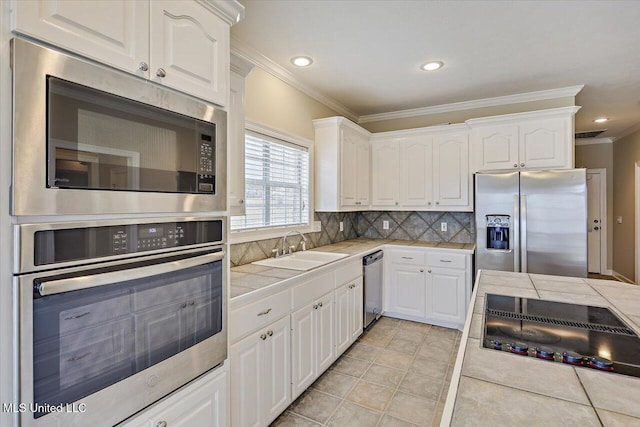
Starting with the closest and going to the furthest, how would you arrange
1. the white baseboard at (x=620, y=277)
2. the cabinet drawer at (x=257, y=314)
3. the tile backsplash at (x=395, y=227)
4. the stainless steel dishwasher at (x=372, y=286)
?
the cabinet drawer at (x=257, y=314)
the stainless steel dishwasher at (x=372, y=286)
the tile backsplash at (x=395, y=227)
the white baseboard at (x=620, y=277)

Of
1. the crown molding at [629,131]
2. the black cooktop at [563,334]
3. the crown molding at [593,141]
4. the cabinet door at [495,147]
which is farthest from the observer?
the crown molding at [593,141]

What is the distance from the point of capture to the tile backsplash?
12.5 feet

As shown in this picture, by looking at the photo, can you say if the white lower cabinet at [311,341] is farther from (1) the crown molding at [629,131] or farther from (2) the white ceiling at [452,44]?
(1) the crown molding at [629,131]

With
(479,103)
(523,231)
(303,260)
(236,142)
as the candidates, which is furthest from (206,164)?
(479,103)

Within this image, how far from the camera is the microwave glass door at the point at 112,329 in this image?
33.9 inches

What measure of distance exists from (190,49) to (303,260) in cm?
204

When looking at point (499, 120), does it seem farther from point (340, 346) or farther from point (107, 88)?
point (107, 88)

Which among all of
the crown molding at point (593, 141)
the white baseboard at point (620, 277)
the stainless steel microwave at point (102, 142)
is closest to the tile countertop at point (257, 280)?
the stainless steel microwave at point (102, 142)

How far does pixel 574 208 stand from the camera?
9.96ft

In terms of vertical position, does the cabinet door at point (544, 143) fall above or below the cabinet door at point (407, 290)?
above

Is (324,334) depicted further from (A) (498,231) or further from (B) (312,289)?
(A) (498,231)

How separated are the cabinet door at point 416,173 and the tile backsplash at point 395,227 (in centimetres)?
34

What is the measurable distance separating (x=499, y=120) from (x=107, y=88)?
12.0ft

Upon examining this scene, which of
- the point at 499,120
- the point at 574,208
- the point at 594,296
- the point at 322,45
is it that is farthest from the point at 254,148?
the point at 574,208
